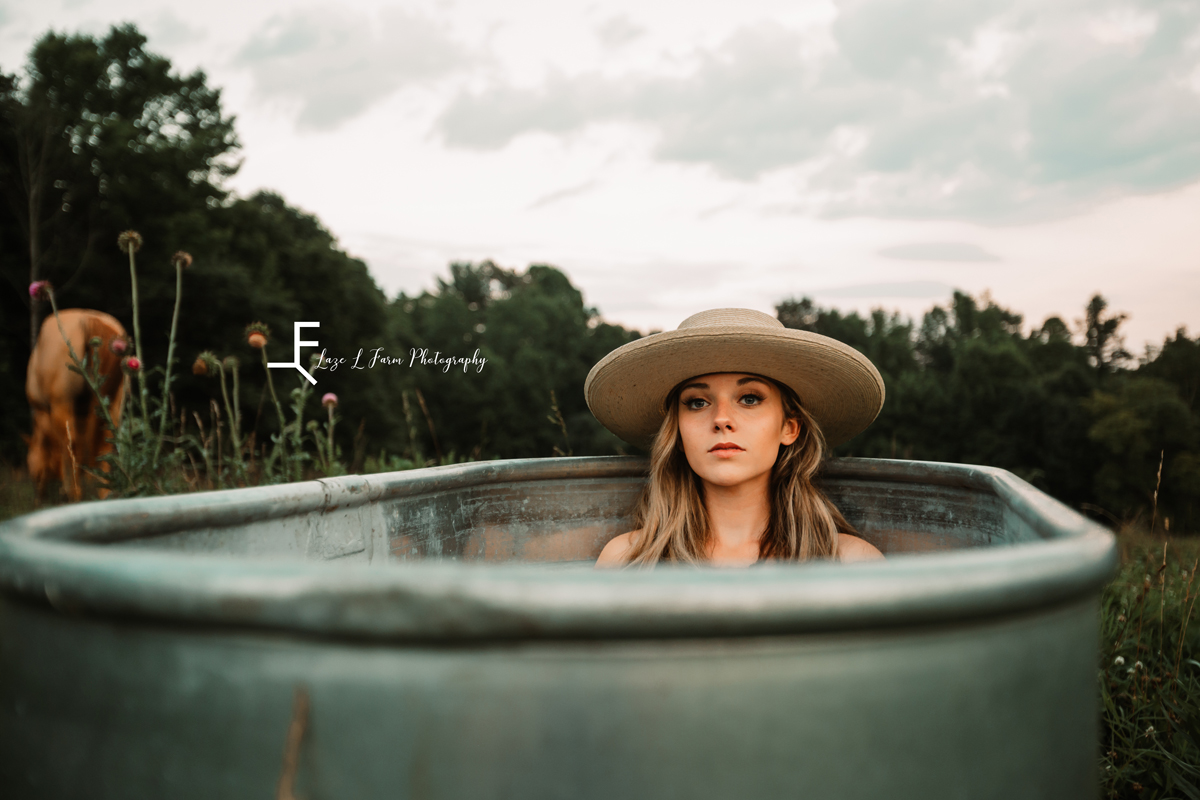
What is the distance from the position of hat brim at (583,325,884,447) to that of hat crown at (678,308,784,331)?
2.6 inches

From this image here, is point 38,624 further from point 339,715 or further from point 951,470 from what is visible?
point 951,470

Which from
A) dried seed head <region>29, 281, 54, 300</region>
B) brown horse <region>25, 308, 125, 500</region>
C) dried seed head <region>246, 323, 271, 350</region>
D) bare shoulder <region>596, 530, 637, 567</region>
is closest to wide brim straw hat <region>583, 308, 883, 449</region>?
bare shoulder <region>596, 530, 637, 567</region>

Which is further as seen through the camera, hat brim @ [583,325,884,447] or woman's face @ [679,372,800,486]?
woman's face @ [679,372,800,486]

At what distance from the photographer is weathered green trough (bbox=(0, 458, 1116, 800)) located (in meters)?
0.58

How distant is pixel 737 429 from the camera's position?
2049 mm

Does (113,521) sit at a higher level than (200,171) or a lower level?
lower

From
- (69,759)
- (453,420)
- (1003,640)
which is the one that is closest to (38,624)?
(69,759)

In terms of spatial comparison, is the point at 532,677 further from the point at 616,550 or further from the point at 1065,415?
the point at 1065,415

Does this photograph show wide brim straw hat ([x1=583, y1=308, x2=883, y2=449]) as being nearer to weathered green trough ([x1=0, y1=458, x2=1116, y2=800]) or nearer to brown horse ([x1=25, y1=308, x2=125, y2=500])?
weathered green trough ([x1=0, y1=458, x2=1116, y2=800])

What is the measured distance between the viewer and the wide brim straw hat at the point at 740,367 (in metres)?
1.92

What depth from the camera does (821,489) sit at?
7.63 ft

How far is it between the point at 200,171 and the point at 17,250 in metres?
4.98

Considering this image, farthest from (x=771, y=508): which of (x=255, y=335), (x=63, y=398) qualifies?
(x=63, y=398)

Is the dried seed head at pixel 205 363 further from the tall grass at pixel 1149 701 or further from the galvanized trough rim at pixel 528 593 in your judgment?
the tall grass at pixel 1149 701
